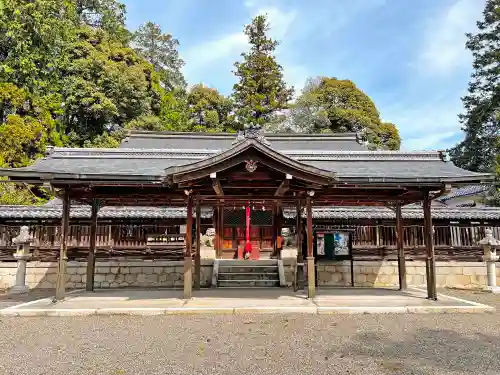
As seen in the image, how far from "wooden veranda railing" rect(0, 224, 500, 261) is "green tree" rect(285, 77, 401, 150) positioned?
22584 mm

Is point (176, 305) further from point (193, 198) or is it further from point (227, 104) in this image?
point (227, 104)

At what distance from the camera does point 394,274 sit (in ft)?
46.2

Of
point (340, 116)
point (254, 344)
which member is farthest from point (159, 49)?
point (254, 344)

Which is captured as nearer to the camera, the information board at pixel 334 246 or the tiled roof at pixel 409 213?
the information board at pixel 334 246

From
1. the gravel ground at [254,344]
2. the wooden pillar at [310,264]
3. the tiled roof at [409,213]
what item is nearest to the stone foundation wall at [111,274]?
the wooden pillar at [310,264]

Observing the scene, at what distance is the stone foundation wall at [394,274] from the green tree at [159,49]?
143 feet

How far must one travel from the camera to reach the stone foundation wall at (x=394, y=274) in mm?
13898

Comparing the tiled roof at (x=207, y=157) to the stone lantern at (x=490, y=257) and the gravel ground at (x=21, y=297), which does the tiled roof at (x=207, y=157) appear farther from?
the gravel ground at (x=21, y=297)

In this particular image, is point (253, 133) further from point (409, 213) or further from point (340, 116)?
point (340, 116)

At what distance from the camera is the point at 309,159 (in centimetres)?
1371

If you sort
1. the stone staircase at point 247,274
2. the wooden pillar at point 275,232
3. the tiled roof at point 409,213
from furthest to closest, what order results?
the wooden pillar at point 275,232 → the tiled roof at point 409,213 → the stone staircase at point 247,274

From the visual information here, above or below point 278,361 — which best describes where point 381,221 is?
above

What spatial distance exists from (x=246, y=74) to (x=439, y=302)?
32.6 m

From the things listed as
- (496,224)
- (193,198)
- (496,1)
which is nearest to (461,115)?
(496,1)
